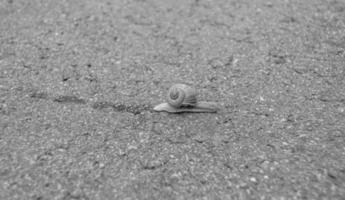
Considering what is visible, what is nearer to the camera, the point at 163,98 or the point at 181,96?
the point at 181,96

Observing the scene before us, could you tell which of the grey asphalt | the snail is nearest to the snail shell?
the snail

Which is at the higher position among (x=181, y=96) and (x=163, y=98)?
(x=181, y=96)

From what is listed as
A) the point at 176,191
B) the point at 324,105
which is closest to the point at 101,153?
the point at 176,191

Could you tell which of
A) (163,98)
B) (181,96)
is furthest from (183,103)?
(163,98)

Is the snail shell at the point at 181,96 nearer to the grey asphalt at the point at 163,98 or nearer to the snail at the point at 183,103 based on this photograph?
the snail at the point at 183,103

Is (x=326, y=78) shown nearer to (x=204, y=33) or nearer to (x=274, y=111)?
(x=274, y=111)

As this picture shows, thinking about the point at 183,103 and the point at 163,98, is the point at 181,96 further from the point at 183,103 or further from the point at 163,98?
the point at 163,98

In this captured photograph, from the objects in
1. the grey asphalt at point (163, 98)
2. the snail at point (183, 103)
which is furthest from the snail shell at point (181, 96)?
the grey asphalt at point (163, 98)
